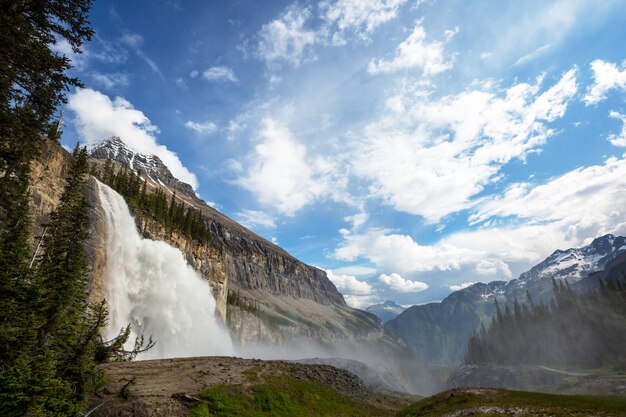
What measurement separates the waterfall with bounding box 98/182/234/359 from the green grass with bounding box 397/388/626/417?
4031cm

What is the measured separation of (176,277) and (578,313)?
13626 centimetres

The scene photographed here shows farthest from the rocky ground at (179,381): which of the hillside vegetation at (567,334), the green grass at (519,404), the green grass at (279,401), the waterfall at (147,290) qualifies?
the hillside vegetation at (567,334)

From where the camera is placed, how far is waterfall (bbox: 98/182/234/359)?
172 feet

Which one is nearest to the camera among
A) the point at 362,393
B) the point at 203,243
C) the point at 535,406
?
the point at 535,406

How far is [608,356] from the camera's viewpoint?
10569 centimetres

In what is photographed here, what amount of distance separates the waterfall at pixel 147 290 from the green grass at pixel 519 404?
4031cm

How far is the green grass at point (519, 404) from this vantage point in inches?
898

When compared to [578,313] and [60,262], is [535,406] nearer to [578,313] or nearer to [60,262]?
[60,262]

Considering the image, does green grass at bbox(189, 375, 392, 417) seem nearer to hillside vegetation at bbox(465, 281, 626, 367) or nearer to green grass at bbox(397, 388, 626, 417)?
green grass at bbox(397, 388, 626, 417)

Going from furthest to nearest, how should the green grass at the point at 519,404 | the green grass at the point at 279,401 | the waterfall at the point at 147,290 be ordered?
the waterfall at the point at 147,290 → the green grass at the point at 279,401 → the green grass at the point at 519,404

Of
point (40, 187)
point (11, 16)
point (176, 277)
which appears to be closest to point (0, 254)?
point (11, 16)

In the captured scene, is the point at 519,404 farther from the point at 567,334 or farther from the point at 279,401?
the point at 567,334

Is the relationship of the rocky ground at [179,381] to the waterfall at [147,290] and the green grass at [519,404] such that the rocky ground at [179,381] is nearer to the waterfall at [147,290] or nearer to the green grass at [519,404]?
the green grass at [519,404]

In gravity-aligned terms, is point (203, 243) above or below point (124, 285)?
above
